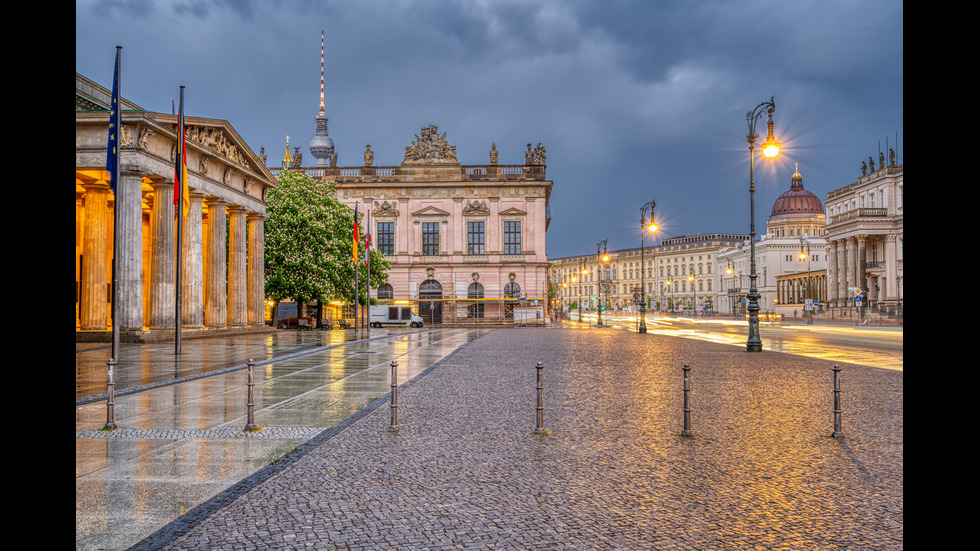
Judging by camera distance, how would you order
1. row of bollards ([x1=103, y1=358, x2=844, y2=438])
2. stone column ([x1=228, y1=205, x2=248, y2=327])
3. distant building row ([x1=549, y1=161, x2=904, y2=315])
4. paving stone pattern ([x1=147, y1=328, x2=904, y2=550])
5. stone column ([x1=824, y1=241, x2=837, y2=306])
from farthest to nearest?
stone column ([x1=824, y1=241, x2=837, y2=306]) → distant building row ([x1=549, y1=161, x2=904, y2=315]) → stone column ([x1=228, y1=205, x2=248, y2=327]) → row of bollards ([x1=103, y1=358, x2=844, y2=438]) → paving stone pattern ([x1=147, y1=328, x2=904, y2=550])

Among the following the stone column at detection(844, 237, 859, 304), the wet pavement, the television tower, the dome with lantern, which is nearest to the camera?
the wet pavement

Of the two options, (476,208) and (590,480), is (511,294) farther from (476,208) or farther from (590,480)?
(590,480)

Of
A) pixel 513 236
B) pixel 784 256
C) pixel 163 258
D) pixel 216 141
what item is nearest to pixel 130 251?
pixel 163 258

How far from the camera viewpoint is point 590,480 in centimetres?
712

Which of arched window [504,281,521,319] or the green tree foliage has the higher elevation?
the green tree foliage

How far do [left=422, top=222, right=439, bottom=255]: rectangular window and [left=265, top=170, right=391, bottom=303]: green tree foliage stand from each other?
23.3 metres

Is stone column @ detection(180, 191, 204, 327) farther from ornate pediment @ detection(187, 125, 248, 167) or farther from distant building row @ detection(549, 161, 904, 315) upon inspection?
distant building row @ detection(549, 161, 904, 315)

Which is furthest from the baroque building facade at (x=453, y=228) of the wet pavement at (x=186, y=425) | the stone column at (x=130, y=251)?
the wet pavement at (x=186, y=425)

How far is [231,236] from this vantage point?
43.0 metres

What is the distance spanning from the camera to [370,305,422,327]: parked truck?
63.6 meters

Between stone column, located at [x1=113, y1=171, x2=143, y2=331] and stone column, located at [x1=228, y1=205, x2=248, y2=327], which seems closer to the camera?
stone column, located at [x1=113, y1=171, x2=143, y2=331]

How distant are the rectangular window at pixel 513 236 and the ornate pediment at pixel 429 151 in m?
9.15

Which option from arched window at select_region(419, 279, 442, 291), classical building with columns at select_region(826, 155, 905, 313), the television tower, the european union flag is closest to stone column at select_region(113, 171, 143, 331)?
the european union flag
